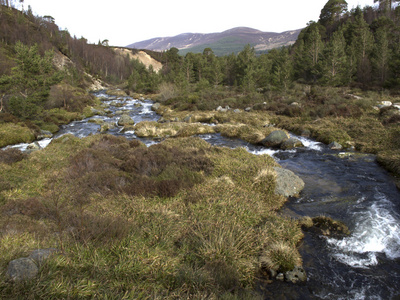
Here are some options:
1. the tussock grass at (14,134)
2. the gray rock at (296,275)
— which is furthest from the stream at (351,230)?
the tussock grass at (14,134)

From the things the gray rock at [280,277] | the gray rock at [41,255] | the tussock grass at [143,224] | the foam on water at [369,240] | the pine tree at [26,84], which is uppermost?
the pine tree at [26,84]

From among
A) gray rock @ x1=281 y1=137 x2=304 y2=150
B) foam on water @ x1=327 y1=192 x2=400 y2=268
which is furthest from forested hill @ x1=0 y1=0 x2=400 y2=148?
foam on water @ x1=327 y1=192 x2=400 y2=268

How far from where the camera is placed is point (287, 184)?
927 centimetres

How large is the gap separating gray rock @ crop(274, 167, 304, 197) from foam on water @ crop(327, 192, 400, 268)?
6.99ft

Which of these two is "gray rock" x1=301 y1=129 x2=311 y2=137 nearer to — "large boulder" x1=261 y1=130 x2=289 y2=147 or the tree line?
"large boulder" x1=261 y1=130 x2=289 y2=147

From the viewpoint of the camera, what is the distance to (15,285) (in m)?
3.19

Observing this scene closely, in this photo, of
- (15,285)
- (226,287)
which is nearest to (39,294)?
(15,285)

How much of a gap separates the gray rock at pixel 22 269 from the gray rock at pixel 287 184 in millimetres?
7573

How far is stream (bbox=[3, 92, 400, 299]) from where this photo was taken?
4965 millimetres

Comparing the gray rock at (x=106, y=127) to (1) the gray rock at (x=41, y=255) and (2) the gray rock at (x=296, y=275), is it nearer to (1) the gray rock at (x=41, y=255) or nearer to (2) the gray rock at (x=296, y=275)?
(1) the gray rock at (x=41, y=255)

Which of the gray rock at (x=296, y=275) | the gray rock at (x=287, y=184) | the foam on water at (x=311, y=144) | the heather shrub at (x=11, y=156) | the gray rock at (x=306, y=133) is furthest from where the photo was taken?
the gray rock at (x=306, y=133)

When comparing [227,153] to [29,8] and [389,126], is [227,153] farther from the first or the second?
[29,8]

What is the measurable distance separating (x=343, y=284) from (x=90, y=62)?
11420 cm

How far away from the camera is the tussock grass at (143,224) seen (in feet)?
12.6
